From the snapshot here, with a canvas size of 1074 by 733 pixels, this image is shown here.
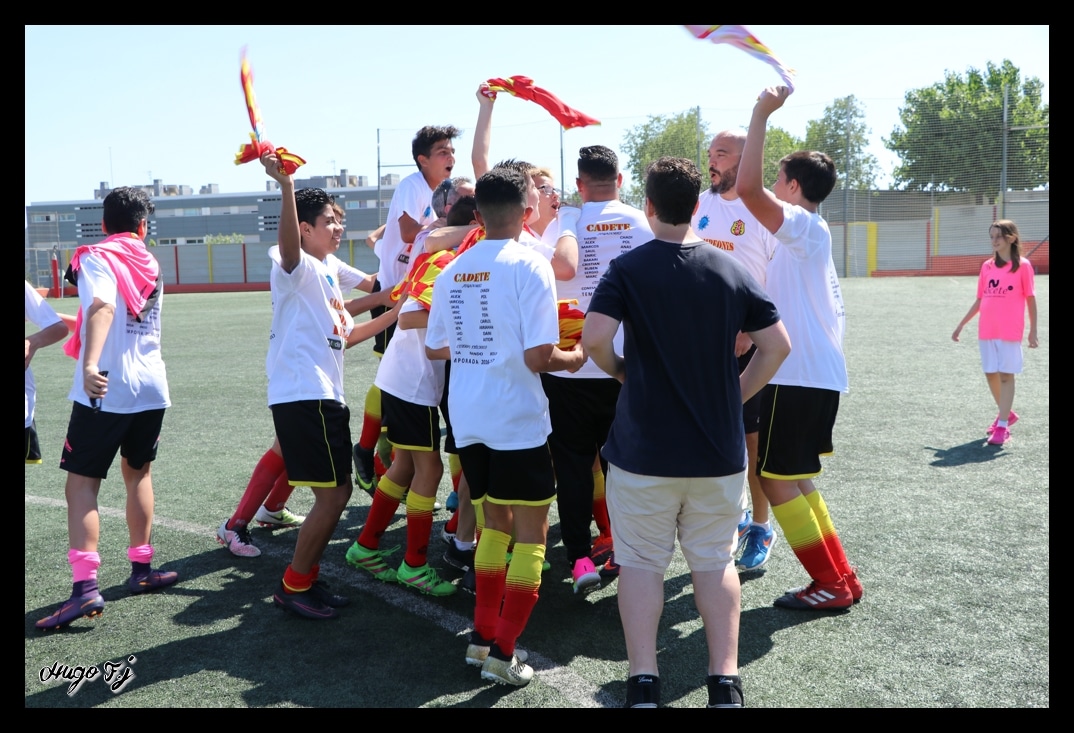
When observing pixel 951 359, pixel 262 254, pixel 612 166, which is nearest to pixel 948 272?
pixel 951 359

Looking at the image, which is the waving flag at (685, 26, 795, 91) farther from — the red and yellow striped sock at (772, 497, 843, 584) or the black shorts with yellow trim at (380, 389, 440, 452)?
the black shorts with yellow trim at (380, 389, 440, 452)

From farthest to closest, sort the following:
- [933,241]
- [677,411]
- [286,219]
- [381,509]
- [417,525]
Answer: [933,241]
[381,509]
[417,525]
[286,219]
[677,411]

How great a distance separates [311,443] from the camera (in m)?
4.31

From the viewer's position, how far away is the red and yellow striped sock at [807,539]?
14.1 feet

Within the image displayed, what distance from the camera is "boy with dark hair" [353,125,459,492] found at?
19.6 feet

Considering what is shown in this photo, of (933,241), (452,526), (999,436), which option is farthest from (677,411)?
(933,241)

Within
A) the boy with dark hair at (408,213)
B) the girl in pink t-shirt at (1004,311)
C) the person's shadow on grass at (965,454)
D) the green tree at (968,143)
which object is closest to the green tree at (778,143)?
the green tree at (968,143)

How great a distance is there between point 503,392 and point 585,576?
135 centimetres

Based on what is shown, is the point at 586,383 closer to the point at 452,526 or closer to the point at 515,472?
the point at 515,472

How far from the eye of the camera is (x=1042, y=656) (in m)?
3.77

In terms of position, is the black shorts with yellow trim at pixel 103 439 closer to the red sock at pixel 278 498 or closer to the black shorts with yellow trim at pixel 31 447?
the black shorts with yellow trim at pixel 31 447

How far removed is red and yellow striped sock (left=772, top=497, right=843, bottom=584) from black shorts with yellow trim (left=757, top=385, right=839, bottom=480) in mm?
152

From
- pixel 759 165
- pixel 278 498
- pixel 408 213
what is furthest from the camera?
pixel 408 213
